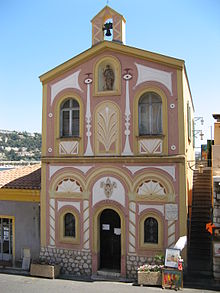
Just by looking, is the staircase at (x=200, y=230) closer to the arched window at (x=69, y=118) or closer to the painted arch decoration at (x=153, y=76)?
the painted arch decoration at (x=153, y=76)

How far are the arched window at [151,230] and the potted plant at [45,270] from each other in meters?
3.70

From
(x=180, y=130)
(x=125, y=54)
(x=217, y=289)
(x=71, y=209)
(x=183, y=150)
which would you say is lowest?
(x=217, y=289)

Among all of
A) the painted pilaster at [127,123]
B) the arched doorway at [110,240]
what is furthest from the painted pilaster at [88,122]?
the arched doorway at [110,240]

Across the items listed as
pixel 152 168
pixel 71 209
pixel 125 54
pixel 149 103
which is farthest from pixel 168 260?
pixel 125 54

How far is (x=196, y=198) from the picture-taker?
1611 cm

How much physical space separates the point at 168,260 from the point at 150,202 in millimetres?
2190

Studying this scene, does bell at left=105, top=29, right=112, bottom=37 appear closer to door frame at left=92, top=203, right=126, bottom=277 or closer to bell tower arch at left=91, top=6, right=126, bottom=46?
bell tower arch at left=91, top=6, right=126, bottom=46

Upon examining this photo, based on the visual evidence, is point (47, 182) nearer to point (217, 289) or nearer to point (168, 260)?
point (168, 260)

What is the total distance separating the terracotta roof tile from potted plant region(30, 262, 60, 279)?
3146 mm

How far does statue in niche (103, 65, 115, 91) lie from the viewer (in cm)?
1291

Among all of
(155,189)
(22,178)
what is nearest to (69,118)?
(22,178)

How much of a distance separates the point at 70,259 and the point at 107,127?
551cm

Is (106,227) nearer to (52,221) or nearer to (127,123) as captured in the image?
(52,221)

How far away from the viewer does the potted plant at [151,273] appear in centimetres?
1115
